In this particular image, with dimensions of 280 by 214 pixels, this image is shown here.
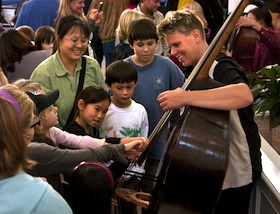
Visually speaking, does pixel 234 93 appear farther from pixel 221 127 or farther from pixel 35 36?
pixel 35 36

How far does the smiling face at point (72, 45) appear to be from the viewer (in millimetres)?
2648

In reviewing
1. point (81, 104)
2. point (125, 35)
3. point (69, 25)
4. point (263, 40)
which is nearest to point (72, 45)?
point (69, 25)

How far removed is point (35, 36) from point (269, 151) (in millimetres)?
1942

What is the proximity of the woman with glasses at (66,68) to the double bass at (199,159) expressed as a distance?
965 millimetres

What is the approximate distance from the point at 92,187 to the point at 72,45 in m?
1.16

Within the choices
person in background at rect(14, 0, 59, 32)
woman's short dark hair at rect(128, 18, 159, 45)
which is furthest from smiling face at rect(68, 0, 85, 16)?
woman's short dark hair at rect(128, 18, 159, 45)

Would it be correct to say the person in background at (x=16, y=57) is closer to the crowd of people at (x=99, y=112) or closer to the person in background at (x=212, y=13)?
the crowd of people at (x=99, y=112)

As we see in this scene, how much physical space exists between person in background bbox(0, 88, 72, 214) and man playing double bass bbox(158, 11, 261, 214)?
683 mm

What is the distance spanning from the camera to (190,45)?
2.06 metres

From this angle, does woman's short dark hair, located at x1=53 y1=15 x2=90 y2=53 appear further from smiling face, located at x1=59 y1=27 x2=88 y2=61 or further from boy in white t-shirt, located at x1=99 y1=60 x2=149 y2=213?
boy in white t-shirt, located at x1=99 y1=60 x2=149 y2=213

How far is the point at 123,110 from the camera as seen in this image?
2.61m

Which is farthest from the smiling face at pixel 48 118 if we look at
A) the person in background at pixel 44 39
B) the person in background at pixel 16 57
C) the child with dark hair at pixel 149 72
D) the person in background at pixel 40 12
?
the person in background at pixel 40 12

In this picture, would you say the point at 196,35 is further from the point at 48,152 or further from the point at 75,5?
the point at 75,5

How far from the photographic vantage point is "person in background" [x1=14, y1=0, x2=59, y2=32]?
164 inches
